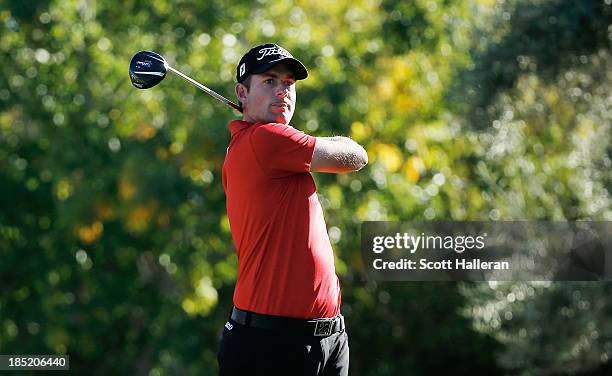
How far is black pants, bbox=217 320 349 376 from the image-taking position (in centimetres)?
365

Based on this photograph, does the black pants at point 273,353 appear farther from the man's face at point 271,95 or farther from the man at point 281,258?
the man's face at point 271,95

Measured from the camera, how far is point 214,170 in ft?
33.6

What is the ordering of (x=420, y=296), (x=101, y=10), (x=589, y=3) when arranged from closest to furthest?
(x=589, y=3)
(x=101, y=10)
(x=420, y=296)

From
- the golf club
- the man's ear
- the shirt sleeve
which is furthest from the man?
the golf club

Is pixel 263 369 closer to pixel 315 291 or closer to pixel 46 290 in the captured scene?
pixel 315 291

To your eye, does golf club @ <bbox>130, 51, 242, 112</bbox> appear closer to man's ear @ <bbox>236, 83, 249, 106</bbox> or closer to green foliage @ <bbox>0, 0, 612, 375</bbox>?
man's ear @ <bbox>236, 83, 249, 106</bbox>

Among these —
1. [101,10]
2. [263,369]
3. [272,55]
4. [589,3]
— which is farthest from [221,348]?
[101,10]

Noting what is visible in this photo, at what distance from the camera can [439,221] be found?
10422 mm

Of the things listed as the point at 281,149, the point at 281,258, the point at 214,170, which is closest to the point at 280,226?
the point at 281,258

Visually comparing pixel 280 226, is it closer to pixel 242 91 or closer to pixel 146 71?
pixel 242 91

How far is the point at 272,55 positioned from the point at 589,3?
13.8ft

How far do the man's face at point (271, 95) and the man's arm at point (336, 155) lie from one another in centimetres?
18

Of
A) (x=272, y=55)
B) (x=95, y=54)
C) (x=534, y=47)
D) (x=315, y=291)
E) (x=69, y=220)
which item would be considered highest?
(x=95, y=54)

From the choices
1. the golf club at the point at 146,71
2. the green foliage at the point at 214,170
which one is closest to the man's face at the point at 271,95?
the golf club at the point at 146,71
